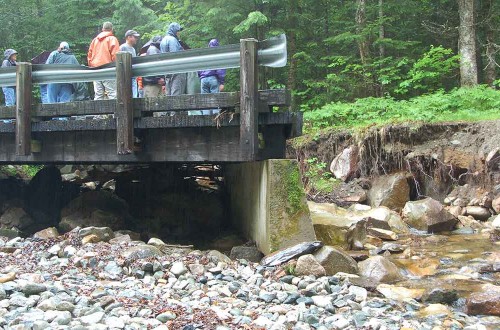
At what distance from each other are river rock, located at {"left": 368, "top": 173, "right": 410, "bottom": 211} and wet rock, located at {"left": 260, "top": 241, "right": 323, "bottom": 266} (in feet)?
20.8

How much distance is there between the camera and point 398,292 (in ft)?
21.7

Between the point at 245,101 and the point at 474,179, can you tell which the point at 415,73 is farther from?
the point at 245,101

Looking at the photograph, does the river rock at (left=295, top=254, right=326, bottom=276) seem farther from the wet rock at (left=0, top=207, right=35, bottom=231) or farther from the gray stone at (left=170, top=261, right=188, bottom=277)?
the wet rock at (left=0, top=207, right=35, bottom=231)

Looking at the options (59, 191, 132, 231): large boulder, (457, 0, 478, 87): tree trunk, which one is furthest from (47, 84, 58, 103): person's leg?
(457, 0, 478, 87): tree trunk

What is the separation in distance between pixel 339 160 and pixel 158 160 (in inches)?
300

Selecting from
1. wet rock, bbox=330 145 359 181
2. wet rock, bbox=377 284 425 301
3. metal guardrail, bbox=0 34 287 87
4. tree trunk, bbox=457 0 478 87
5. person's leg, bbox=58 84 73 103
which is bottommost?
wet rock, bbox=377 284 425 301

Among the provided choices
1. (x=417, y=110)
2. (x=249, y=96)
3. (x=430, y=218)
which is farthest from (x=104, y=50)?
(x=417, y=110)

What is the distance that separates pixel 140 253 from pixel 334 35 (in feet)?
52.8

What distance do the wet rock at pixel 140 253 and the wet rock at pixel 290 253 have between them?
158 centimetres

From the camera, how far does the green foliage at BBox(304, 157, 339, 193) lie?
15061 millimetres

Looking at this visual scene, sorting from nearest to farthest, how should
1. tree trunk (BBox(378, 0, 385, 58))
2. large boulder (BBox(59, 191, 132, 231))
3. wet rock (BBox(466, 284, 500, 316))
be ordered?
wet rock (BBox(466, 284, 500, 316))
large boulder (BBox(59, 191, 132, 231))
tree trunk (BBox(378, 0, 385, 58))

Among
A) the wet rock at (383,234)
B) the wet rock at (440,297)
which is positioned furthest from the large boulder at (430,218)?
the wet rock at (440,297)

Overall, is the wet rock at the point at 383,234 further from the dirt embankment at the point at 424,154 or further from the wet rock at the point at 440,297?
the wet rock at the point at 440,297

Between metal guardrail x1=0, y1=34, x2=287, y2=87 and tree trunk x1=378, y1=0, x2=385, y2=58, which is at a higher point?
tree trunk x1=378, y1=0, x2=385, y2=58
